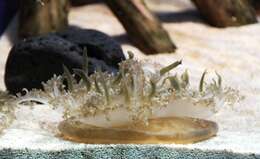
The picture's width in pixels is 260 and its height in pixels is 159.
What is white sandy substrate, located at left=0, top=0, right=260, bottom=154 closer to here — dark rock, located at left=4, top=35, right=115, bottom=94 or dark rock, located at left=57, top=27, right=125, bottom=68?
dark rock, located at left=4, top=35, right=115, bottom=94

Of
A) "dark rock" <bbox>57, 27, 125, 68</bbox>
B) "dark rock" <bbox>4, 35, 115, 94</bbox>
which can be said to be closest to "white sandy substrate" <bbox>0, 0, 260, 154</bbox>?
"dark rock" <bbox>4, 35, 115, 94</bbox>

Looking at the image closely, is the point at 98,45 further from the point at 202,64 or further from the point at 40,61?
the point at 202,64

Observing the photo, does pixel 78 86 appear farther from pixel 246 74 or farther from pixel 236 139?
pixel 246 74

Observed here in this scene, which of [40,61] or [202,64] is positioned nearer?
[40,61]

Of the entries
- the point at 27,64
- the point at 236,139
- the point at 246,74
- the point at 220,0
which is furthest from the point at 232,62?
the point at 236,139

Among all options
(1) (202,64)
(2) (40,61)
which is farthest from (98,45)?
(1) (202,64)

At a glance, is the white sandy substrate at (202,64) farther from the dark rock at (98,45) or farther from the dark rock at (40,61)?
the dark rock at (98,45)
